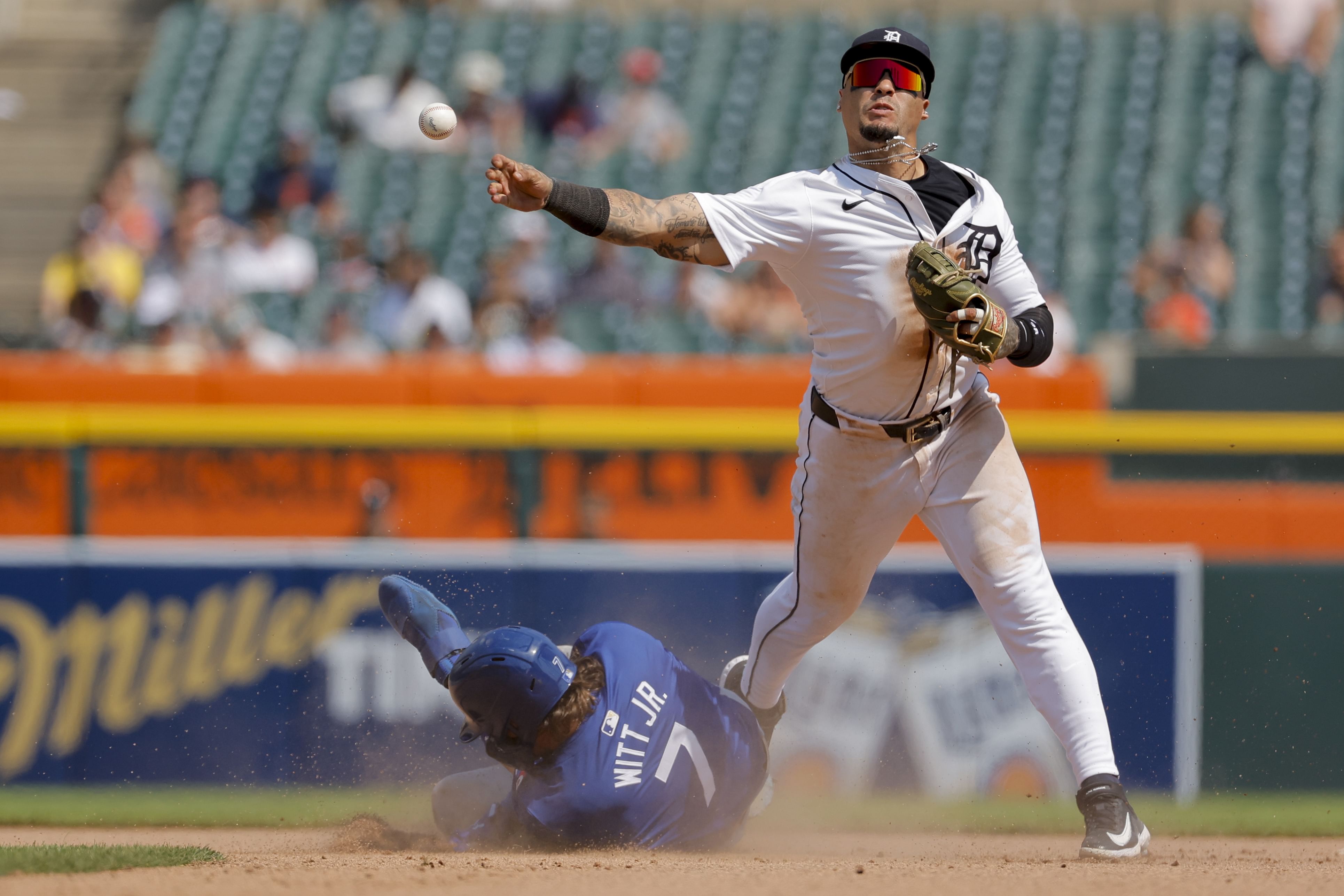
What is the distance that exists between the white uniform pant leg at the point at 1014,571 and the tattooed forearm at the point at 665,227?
87 cm

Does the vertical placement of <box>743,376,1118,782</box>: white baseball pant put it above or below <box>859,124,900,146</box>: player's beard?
below

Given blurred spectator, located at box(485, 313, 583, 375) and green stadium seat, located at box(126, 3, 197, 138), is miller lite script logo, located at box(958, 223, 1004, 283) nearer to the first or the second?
blurred spectator, located at box(485, 313, 583, 375)

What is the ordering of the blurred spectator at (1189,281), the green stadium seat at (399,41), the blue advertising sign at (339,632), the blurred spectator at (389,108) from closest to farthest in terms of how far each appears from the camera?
1. the blue advertising sign at (339,632)
2. the blurred spectator at (1189,281)
3. the blurred spectator at (389,108)
4. the green stadium seat at (399,41)

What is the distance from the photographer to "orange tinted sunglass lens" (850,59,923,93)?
4527mm

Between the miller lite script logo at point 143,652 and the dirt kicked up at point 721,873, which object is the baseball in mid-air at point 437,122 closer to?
the dirt kicked up at point 721,873

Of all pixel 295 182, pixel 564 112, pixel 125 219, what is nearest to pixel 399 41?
pixel 564 112

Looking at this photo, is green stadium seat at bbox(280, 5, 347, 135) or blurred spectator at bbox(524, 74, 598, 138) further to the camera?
green stadium seat at bbox(280, 5, 347, 135)

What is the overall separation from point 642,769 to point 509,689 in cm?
47

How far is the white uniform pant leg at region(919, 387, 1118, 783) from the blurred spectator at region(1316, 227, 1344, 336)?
5430 millimetres

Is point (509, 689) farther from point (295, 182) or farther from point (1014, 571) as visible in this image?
point (295, 182)

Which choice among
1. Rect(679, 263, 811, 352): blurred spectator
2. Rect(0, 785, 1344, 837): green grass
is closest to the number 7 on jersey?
Rect(0, 785, 1344, 837): green grass

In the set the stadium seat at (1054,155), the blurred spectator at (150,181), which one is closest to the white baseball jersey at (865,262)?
the stadium seat at (1054,155)

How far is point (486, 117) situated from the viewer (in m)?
12.5

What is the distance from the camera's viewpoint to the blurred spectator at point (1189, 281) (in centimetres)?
993
